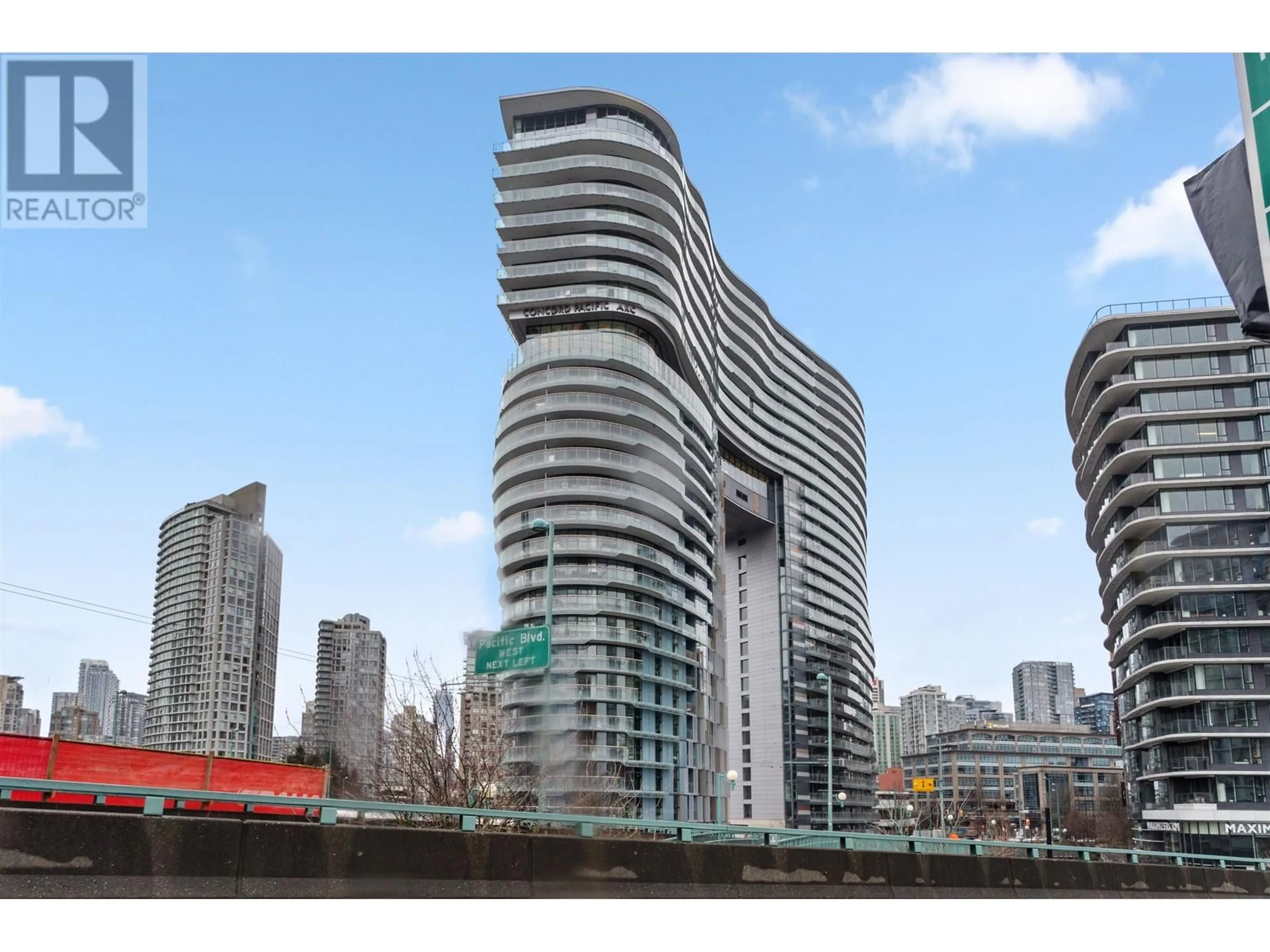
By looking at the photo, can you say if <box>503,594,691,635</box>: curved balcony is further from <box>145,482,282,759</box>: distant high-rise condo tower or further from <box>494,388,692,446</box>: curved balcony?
<box>145,482,282,759</box>: distant high-rise condo tower

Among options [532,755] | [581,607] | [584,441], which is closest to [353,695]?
[532,755]

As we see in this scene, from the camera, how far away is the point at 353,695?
3391 centimetres

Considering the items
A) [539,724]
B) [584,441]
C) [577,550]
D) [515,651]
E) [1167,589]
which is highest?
[584,441]

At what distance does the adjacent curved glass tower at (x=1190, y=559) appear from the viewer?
70.4 m

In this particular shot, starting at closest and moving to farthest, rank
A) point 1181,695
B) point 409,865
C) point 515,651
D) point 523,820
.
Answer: point 409,865
point 523,820
point 515,651
point 1181,695

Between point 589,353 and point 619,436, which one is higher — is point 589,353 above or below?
above

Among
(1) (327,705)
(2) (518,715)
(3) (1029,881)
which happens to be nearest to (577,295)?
(1) (327,705)

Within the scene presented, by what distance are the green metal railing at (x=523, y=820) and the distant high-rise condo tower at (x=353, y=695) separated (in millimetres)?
6152

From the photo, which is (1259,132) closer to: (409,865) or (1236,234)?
(1236,234)

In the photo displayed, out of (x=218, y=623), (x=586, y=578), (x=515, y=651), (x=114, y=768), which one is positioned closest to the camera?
(x=114, y=768)

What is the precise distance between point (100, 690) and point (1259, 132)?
180m

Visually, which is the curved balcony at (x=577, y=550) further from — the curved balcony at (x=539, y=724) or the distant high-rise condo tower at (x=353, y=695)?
the curved balcony at (x=539, y=724)

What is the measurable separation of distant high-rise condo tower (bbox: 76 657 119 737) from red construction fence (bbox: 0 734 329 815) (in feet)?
476

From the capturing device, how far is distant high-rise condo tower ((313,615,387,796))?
2295 centimetres
